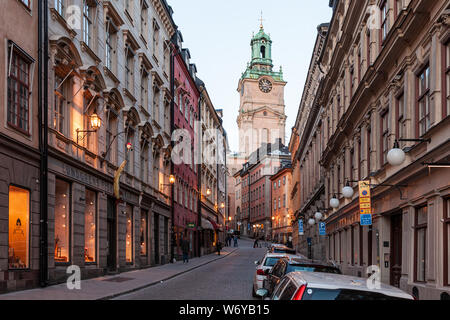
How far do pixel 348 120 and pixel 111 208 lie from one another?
11.7 meters

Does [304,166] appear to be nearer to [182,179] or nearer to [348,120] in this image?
[182,179]

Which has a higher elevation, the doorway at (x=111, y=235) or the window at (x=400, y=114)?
the window at (x=400, y=114)

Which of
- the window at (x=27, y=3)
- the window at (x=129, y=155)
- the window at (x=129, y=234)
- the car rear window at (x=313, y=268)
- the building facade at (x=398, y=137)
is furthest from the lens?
the window at (x=129, y=155)

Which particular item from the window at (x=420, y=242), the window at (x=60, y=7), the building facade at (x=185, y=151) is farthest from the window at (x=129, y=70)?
the window at (x=420, y=242)

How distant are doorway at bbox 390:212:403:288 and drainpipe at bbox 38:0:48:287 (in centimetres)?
1117

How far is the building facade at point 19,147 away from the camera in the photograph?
15758 mm

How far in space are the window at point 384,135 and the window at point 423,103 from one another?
13.4 feet

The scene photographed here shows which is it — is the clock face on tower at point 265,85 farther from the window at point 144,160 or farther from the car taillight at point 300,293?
the car taillight at point 300,293

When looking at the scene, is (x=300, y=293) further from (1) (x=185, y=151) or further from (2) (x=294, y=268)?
(1) (x=185, y=151)

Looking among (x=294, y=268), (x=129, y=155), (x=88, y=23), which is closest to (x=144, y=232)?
(x=129, y=155)

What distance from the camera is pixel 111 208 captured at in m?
26.7

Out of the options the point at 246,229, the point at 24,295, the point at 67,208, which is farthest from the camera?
the point at 246,229

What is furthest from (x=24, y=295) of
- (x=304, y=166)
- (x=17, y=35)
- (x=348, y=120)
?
(x=304, y=166)

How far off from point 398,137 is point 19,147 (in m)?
11.4
